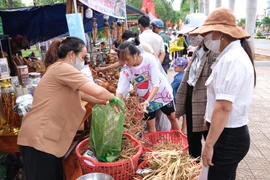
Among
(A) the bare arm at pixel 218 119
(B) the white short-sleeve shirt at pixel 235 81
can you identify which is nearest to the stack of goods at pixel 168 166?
(A) the bare arm at pixel 218 119

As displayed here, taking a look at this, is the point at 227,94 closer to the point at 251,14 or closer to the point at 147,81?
the point at 147,81

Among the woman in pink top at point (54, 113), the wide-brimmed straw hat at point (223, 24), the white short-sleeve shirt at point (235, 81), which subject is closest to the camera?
the white short-sleeve shirt at point (235, 81)

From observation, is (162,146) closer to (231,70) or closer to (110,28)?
(231,70)

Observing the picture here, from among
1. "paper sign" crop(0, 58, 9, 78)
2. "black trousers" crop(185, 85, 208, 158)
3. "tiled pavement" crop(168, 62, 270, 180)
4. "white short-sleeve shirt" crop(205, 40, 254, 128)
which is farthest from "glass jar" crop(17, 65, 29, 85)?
"tiled pavement" crop(168, 62, 270, 180)

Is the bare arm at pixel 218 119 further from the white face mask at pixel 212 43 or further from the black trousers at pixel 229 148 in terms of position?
the white face mask at pixel 212 43

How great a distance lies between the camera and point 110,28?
6.98 m

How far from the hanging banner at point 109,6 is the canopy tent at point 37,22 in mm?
900

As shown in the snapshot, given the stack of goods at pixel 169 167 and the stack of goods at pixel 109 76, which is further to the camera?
the stack of goods at pixel 109 76

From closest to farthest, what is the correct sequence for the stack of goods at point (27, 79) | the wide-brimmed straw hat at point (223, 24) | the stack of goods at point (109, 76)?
1. the wide-brimmed straw hat at point (223, 24)
2. the stack of goods at point (27, 79)
3. the stack of goods at point (109, 76)

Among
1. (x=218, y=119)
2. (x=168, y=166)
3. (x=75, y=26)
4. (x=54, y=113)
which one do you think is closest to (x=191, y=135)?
(x=168, y=166)

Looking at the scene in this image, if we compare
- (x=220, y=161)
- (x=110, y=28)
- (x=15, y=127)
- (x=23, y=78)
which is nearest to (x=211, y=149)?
(x=220, y=161)

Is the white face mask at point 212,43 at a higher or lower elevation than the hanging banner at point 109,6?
lower

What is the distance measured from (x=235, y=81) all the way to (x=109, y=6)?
3580 mm

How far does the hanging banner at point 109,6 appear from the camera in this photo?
3507mm
